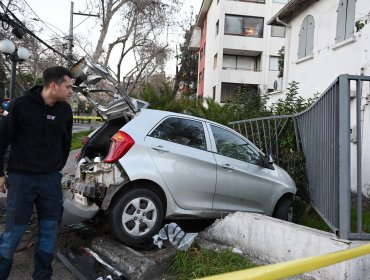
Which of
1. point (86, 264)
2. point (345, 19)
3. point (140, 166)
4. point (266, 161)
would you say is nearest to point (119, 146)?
point (140, 166)

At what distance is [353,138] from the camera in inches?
313

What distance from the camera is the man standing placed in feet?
11.5

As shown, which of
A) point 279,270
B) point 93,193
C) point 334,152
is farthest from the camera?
point 93,193

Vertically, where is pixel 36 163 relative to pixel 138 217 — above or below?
above

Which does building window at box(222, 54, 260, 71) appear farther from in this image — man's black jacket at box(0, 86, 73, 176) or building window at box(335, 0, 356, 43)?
man's black jacket at box(0, 86, 73, 176)

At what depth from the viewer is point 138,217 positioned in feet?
15.1

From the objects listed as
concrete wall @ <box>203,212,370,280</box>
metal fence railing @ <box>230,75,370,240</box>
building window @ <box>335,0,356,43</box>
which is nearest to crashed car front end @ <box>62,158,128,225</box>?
concrete wall @ <box>203,212,370,280</box>

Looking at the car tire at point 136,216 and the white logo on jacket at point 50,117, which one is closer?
the white logo on jacket at point 50,117

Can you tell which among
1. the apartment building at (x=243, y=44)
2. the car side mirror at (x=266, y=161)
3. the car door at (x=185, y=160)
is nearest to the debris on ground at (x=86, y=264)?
the car door at (x=185, y=160)

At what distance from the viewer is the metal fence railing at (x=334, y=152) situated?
12.2 ft

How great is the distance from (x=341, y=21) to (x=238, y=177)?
7.22 m

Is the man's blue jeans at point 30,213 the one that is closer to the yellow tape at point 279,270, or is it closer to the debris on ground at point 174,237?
the debris on ground at point 174,237

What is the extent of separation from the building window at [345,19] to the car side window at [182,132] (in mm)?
6638

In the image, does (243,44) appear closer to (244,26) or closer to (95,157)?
(244,26)
